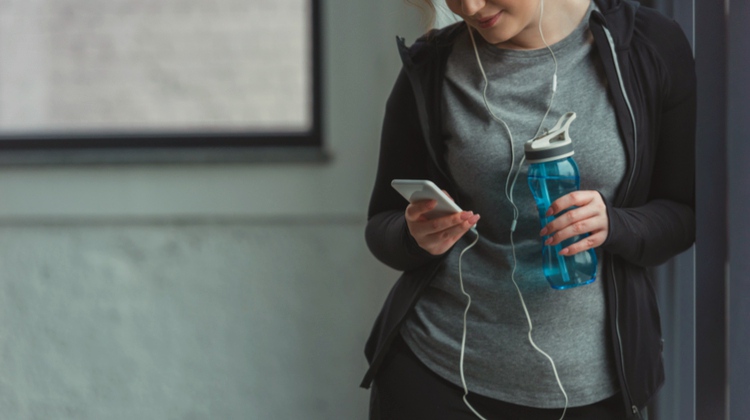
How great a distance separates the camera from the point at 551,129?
3.37ft

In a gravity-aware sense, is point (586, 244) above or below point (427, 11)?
below

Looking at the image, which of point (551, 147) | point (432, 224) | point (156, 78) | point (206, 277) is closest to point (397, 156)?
point (432, 224)

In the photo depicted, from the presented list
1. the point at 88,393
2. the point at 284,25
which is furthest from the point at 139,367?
the point at 284,25

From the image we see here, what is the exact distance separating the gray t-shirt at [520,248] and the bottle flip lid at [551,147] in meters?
0.10

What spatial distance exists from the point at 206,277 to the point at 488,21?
1308mm

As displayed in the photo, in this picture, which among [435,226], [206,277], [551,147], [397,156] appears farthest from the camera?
[206,277]

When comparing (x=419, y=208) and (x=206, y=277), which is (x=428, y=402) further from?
(x=206, y=277)

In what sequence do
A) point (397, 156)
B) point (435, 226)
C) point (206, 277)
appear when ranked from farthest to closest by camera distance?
point (206, 277) → point (397, 156) → point (435, 226)

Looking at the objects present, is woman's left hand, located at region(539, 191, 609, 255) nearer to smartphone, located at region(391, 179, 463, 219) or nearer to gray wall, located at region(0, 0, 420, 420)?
smartphone, located at region(391, 179, 463, 219)

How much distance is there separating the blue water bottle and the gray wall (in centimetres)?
107

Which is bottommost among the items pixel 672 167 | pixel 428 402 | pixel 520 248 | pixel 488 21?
pixel 428 402

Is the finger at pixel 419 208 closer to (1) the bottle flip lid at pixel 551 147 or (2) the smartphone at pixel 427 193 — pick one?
(2) the smartphone at pixel 427 193

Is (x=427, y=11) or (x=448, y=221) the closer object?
(x=448, y=221)

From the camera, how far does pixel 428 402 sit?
1.13m
